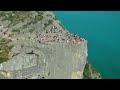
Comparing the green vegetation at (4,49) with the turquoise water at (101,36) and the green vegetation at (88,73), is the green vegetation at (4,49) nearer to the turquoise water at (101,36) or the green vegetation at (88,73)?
the green vegetation at (88,73)

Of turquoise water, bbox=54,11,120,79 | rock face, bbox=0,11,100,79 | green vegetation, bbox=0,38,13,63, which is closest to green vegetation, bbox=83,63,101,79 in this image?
rock face, bbox=0,11,100,79

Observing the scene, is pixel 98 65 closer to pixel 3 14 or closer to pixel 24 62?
pixel 3 14

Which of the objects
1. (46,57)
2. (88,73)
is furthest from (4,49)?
(88,73)

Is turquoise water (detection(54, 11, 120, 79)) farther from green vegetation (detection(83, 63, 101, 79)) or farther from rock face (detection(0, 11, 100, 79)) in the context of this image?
rock face (detection(0, 11, 100, 79))

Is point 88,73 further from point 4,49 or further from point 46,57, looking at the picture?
point 4,49
